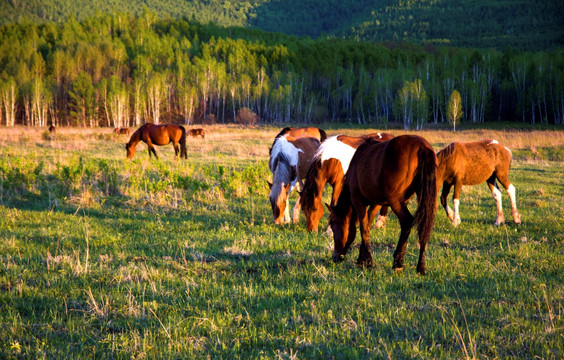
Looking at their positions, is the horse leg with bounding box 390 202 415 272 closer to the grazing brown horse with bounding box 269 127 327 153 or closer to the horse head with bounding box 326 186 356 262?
the horse head with bounding box 326 186 356 262

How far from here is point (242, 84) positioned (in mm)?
77688

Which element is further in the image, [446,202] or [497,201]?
[446,202]

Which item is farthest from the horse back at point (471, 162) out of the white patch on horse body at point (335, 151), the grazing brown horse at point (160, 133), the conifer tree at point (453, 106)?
the conifer tree at point (453, 106)

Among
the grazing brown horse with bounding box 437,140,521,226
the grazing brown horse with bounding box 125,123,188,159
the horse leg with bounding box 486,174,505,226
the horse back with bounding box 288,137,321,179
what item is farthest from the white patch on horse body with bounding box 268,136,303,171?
the grazing brown horse with bounding box 125,123,188,159

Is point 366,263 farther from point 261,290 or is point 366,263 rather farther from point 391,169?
point 261,290

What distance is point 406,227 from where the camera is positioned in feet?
16.9

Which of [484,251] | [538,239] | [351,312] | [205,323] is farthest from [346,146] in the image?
[205,323]

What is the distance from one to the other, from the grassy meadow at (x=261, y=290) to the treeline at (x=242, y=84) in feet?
196

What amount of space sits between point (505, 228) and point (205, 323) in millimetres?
6590

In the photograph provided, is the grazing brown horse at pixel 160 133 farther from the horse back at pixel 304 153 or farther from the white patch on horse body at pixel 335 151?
the white patch on horse body at pixel 335 151

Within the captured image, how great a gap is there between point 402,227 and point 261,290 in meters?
1.97

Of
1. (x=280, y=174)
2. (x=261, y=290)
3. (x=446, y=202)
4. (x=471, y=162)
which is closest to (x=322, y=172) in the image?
(x=280, y=174)

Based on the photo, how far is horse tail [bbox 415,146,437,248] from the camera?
16.2 feet

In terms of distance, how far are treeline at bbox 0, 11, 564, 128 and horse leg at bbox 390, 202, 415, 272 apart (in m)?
62.2
